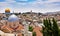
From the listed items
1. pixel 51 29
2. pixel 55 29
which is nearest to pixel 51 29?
pixel 51 29

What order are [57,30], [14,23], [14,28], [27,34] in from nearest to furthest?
[57,30] < [27,34] < [14,28] < [14,23]

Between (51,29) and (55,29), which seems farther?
(51,29)

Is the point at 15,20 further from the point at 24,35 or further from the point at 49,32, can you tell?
the point at 49,32

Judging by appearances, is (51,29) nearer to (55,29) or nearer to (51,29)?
(51,29)

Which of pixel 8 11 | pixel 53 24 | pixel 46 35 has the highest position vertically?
pixel 53 24

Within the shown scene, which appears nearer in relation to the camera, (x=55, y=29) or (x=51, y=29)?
(x=55, y=29)

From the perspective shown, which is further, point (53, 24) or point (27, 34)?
point (27, 34)

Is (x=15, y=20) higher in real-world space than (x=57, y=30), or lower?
lower

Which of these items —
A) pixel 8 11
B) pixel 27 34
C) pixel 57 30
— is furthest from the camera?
pixel 8 11

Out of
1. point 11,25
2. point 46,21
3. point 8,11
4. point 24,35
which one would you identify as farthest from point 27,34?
point 8,11

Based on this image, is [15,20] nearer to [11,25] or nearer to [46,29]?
[11,25]
